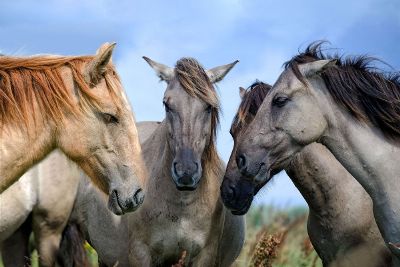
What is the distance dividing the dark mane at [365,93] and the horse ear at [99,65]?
1932 millimetres

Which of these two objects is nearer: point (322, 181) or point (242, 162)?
point (242, 162)

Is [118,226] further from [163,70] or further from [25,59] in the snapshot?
[25,59]

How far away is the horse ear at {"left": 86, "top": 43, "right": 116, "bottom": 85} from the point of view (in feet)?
16.5

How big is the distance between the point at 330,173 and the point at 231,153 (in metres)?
0.91

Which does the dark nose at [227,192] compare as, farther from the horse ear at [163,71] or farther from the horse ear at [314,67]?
the horse ear at [163,71]

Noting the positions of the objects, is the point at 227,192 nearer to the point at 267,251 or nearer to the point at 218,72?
the point at 267,251

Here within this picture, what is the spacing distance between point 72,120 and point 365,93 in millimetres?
2613

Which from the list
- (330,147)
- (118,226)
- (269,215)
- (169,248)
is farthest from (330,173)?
(269,215)

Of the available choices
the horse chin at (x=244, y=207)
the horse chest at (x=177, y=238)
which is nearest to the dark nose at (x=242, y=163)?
the horse chin at (x=244, y=207)

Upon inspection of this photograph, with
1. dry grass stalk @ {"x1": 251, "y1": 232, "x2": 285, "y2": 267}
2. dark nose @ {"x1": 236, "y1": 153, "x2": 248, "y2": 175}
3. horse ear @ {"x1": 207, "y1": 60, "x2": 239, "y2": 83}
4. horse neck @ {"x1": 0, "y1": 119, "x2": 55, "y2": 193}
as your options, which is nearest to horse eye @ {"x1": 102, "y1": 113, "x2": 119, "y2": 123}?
horse neck @ {"x1": 0, "y1": 119, "x2": 55, "y2": 193}

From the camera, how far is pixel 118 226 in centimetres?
779

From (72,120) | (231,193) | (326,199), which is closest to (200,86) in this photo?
(231,193)

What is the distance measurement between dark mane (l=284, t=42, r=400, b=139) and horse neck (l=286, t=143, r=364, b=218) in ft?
2.88

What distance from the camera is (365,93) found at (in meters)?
6.50
